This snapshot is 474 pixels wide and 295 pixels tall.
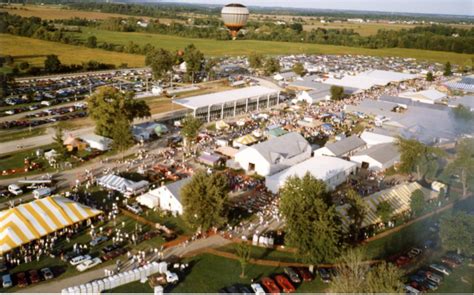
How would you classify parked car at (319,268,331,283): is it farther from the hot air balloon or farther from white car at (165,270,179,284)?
the hot air balloon

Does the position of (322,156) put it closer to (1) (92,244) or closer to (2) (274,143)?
(2) (274,143)

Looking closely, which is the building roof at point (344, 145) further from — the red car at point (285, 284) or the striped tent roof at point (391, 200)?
the red car at point (285, 284)

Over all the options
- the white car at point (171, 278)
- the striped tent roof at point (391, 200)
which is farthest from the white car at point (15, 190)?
the striped tent roof at point (391, 200)

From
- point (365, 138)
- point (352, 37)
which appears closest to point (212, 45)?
point (352, 37)

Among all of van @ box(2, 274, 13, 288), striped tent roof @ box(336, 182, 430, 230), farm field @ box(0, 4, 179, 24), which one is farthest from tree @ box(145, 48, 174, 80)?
farm field @ box(0, 4, 179, 24)

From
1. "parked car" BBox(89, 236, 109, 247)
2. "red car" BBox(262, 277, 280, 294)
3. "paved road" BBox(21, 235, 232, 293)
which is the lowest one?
"paved road" BBox(21, 235, 232, 293)
